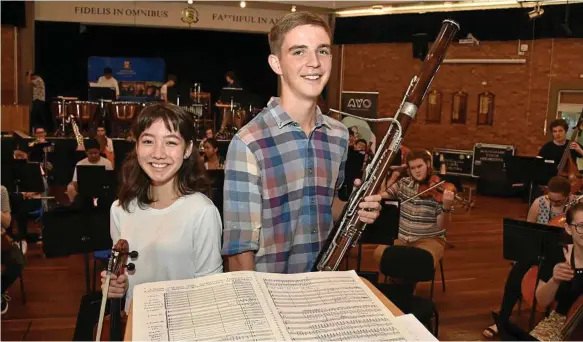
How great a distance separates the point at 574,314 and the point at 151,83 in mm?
14422

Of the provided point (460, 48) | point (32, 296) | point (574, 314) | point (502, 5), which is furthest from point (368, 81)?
point (574, 314)

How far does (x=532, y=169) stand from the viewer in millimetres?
7895

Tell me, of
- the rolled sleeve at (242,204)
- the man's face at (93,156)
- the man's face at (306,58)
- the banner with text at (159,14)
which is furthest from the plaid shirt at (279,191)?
the banner with text at (159,14)

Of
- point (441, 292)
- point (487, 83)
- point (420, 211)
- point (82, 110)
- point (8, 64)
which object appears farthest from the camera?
point (8, 64)

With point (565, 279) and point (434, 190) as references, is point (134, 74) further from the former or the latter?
point (565, 279)

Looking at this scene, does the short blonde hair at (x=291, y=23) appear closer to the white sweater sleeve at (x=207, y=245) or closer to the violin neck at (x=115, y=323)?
the white sweater sleeve at (x=207, y=245)

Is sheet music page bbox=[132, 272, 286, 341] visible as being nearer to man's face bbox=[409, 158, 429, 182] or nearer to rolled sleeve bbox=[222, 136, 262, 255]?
rolled sleeve bbox=[222, 136, 262, 255]

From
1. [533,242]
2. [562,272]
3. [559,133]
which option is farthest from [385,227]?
[559,133]

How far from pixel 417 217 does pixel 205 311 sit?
4.97 meters

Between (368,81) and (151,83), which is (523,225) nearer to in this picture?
(368,81)

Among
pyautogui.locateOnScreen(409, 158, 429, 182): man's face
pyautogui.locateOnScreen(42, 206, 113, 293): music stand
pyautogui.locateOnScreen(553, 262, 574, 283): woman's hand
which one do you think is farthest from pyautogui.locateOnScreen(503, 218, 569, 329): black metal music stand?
pyautogui.locateOnScreen(42, 206, 113, 293): music stand

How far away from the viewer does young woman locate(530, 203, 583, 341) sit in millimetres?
3543

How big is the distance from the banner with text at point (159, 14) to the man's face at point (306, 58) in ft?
41.9

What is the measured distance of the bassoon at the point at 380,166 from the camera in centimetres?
214
